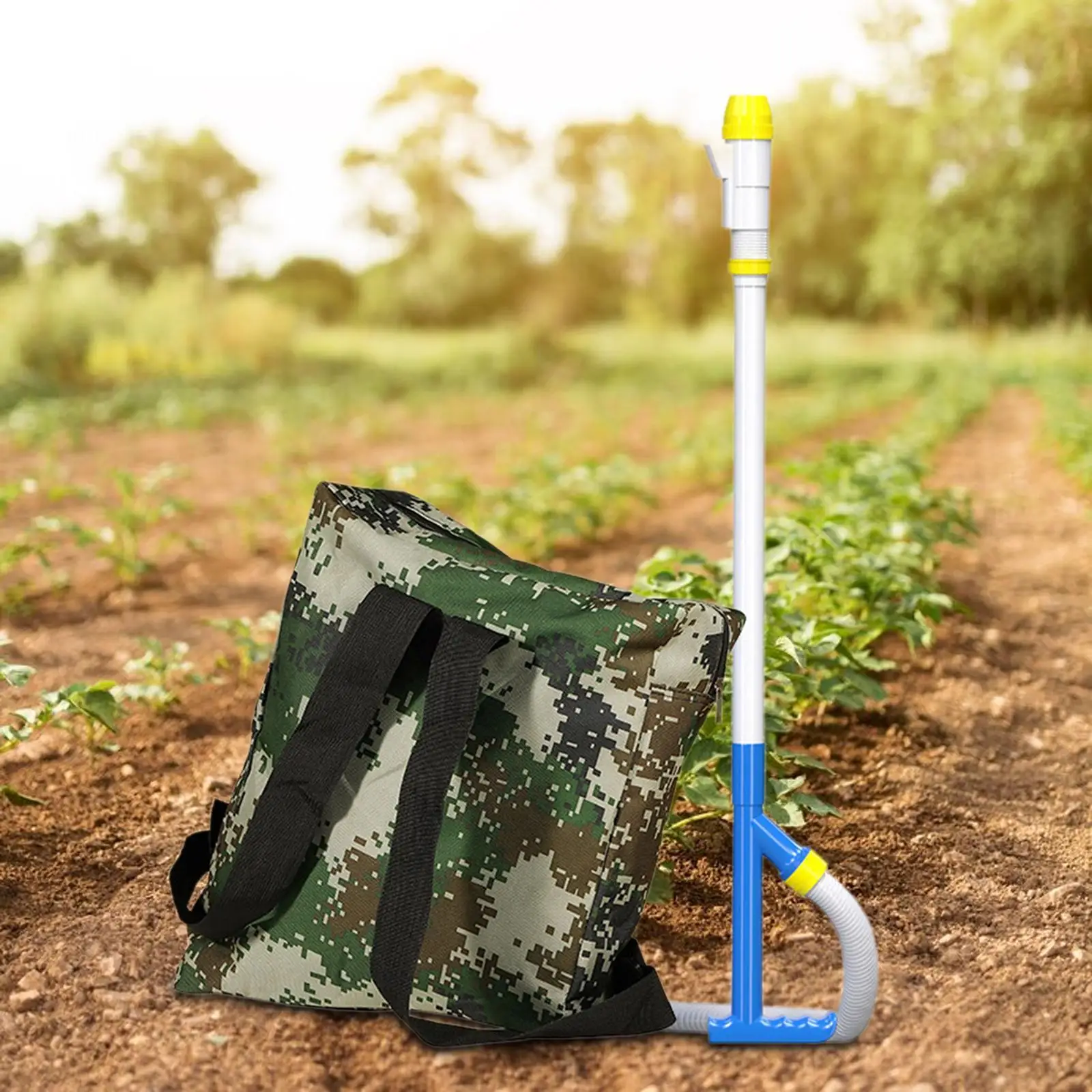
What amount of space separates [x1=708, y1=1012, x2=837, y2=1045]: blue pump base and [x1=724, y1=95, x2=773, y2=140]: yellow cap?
1.24m

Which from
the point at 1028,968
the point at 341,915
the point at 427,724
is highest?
the point at 427,724

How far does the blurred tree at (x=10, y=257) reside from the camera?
18000 mm

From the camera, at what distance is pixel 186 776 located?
10.8 feet

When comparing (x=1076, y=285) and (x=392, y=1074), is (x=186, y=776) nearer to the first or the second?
(x=392, y=1074)

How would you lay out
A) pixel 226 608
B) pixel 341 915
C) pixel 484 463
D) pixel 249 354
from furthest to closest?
pixel 249 354 → pixel 484 463 → pixel 226 608 → pixel 341 915

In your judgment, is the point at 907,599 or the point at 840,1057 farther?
the point at 907,599

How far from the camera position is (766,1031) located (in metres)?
2.13

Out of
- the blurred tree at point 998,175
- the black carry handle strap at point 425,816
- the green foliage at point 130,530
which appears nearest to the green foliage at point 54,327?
the green foliage at point 130,530

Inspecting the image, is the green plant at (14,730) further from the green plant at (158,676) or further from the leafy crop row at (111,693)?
the green plant at (158,676)

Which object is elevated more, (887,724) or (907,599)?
(907,599)

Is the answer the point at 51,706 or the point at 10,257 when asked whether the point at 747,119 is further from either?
the point at 10,257

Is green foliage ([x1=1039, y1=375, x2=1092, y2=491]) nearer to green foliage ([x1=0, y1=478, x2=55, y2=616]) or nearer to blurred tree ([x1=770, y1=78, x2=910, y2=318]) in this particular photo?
green foliage ([x1=0, y1=478, x2=55, y2=616])

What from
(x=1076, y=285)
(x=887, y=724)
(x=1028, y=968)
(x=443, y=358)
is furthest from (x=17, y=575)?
(x=1076, y=285)

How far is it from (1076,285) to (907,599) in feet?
64.2
